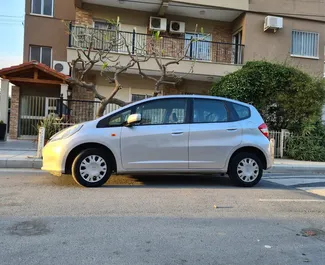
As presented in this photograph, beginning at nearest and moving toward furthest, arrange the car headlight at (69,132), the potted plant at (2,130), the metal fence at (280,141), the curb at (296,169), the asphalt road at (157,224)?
1. the asphalt road at (157,224)
2. the car headlight at (69,132)
3. the curb at (296,169)
4. the metal fence at (280,141)
5. the potted plant at (2,130)

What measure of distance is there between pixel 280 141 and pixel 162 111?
26.0 ft

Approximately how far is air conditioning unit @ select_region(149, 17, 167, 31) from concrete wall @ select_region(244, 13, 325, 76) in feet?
12.6

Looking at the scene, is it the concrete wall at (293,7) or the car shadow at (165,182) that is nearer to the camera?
the car shadow at (165,182)

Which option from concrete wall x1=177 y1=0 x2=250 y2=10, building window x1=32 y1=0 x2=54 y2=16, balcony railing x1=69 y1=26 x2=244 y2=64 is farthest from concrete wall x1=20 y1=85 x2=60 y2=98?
concrete wall x1=177 y1=0 x2=250 y2=10

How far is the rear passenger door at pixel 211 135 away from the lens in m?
6.73

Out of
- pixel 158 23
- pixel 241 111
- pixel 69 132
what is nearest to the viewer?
pixel 69 132

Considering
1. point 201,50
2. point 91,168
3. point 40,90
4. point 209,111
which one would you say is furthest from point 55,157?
point 201,50

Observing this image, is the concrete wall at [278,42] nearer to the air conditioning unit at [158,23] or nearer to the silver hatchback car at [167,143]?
the air conditioning unit at [158,23]

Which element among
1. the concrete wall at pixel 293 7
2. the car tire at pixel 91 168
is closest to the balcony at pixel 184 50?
the concrete wall at pixel 293 7

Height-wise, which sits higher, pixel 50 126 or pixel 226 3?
pixel 226 3

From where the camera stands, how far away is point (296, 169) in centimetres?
1055

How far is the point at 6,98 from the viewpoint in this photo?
15.4m

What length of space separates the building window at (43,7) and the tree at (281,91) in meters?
9.67

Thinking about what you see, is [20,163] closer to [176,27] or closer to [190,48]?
[190,48]
